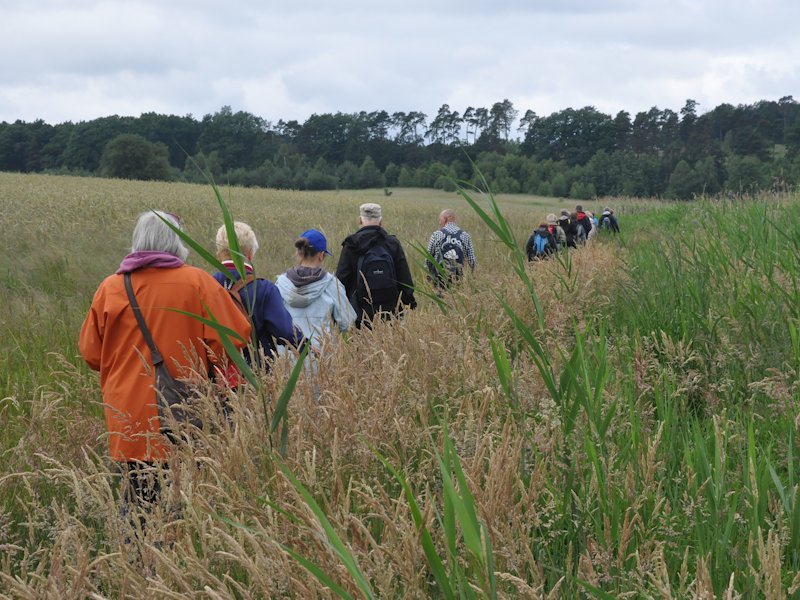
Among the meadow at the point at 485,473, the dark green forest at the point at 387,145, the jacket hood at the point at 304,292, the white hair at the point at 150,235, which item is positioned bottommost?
the meadow at the point at 485,473

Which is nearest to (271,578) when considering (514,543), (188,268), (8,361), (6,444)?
(514,543)

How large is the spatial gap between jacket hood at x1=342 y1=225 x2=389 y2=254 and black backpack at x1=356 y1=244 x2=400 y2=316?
0.17ft

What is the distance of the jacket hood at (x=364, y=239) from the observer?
22.1 feet

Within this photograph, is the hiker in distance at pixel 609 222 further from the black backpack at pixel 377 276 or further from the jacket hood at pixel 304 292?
the jacket hood at pixel 304 292

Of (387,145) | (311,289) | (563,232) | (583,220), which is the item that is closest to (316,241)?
(311,289)

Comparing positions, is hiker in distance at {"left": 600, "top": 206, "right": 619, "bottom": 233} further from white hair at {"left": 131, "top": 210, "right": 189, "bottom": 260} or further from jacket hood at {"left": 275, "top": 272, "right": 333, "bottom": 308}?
white hair at {"left": 131, "top": 210, "right": 189, "bottom": 260}

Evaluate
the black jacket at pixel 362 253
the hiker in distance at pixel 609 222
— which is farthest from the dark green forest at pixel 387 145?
the black jacket at pixel 362 253

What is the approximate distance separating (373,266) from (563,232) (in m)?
7.35

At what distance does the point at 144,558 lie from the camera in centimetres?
182

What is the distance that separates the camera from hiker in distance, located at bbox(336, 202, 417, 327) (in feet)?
22.0

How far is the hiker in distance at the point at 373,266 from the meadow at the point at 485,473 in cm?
144

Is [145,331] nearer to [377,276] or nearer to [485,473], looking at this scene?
[485,473]

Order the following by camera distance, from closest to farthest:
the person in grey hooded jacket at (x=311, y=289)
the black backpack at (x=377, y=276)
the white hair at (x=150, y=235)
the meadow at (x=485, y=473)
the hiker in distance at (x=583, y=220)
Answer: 1. the meadow at (x=485, y=473)
2. the white hair at (x=150, y=235)
3. the person in grey hooded jacket at (x=311, y=289)
4. the black backpack at (x=377, y=276)
5. the hiker in distance at (x=583, y=220)

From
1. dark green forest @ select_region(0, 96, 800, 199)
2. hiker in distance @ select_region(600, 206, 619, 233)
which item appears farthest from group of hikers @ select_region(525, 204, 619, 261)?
dark green forest @ select_region(0, 96, 800, 199)
